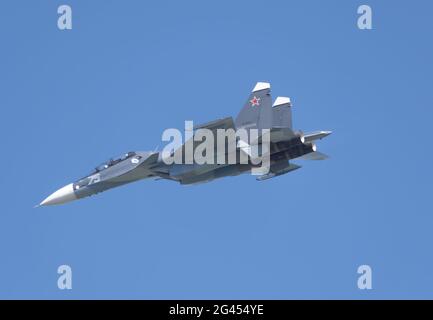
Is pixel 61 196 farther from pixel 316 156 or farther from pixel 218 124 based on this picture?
pixel 316 156

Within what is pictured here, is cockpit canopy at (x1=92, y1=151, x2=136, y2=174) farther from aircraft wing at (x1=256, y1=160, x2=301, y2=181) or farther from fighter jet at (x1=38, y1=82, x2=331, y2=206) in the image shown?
aircraft wing at (x1=256, y1=160, x2=301, y2=181)

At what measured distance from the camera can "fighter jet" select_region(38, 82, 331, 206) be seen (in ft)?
102

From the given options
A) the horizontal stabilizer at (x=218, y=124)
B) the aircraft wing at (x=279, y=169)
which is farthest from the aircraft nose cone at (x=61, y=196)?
the aircraft wing at (x=279, y=169)

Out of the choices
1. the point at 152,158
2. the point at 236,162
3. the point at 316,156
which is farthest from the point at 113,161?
the point at 316,156

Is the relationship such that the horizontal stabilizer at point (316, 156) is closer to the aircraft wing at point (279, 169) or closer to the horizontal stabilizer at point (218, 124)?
the aircraft wing at point (279, 169)

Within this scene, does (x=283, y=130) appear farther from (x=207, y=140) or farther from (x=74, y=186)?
(x=74, y=186)

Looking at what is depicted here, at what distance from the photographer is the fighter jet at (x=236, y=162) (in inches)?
1229

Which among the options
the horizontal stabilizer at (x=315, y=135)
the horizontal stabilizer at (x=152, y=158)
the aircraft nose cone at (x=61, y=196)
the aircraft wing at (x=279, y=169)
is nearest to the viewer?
the horizontal stabilizer at (x=315, y=135)

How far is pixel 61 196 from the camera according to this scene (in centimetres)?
3325

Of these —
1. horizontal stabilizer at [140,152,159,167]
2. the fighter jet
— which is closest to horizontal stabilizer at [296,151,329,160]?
the fighter jet

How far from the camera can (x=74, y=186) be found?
33281 mm

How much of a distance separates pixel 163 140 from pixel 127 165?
1.93 meters

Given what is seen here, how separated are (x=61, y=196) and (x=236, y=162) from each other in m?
6.20

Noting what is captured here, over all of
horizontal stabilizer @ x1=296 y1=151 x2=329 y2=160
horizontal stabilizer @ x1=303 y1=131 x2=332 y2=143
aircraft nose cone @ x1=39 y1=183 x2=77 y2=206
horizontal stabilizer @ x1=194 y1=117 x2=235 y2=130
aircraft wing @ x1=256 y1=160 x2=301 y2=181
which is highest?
horizontal stabilizer @ x1=194 y1=117 x2=235 y2=130
